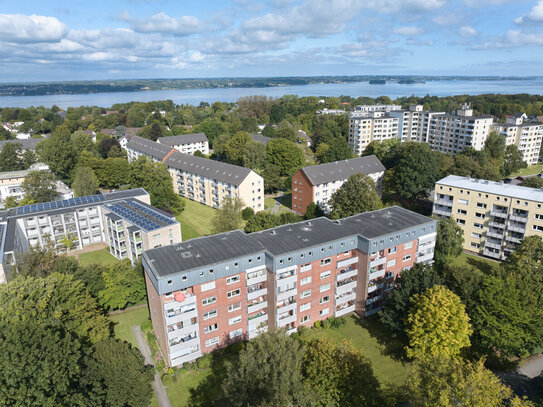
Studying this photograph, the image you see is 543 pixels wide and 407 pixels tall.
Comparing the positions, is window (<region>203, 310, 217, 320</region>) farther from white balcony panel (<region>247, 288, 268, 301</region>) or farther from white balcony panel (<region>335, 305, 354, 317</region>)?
white balcony panel (<region>335, 305, 354, 317</region>)

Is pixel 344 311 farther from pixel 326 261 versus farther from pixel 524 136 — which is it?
pixel 524 136

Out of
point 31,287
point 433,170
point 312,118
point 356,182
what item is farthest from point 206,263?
point 312,118

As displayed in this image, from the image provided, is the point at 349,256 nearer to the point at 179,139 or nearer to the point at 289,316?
the point at 289,316

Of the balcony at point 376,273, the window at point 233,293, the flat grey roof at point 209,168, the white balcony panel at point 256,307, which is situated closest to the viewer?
the window at point 233,293

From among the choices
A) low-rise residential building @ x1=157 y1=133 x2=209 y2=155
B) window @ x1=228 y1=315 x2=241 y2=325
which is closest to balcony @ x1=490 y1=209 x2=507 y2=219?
window @ x1=228 y1=315 x2=241 y2=325

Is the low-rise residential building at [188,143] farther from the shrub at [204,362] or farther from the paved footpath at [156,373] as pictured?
the shrub at [204,362]

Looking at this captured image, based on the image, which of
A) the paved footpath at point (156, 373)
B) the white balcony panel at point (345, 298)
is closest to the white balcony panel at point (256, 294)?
the white balcony panel at point (345, 298)

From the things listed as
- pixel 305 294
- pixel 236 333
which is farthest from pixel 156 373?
pixel 305 294

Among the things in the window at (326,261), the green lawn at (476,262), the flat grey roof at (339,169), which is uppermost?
the flat grey roof at (339,169)
